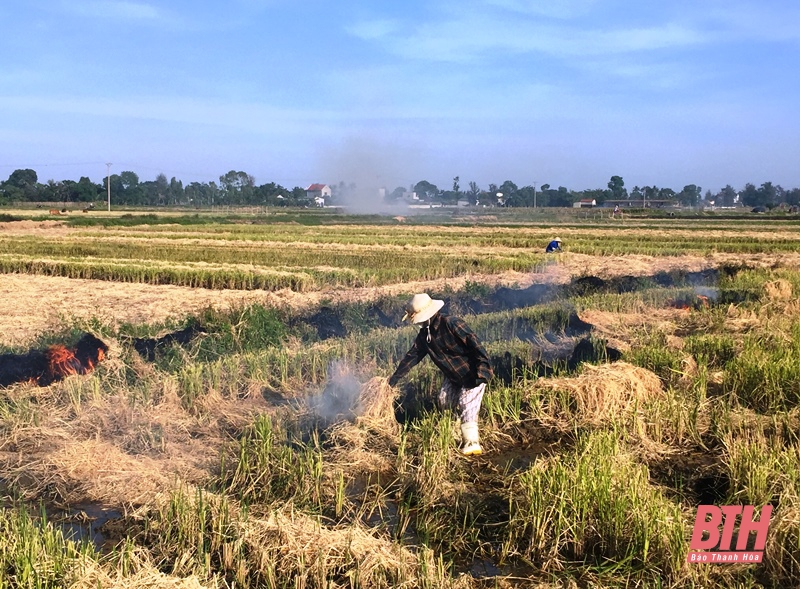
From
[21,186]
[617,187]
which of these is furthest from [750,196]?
[21,186]

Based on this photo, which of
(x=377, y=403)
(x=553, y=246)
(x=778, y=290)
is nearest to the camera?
(x=377, y=403)

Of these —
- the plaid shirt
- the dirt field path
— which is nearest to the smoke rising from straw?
the plaid shirt

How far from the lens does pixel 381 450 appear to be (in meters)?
4.94

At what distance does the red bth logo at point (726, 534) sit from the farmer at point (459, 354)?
156 centimetres

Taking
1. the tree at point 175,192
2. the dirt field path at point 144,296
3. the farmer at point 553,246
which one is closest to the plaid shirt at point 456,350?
the dirt field path at point 144,296

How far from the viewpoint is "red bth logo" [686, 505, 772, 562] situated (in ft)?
10.7

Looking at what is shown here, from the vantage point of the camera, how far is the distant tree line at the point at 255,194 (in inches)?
3098

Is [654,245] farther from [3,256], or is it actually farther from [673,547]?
[673,547]

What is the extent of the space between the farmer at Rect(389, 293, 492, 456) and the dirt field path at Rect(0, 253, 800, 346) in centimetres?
598

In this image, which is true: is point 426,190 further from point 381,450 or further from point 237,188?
point 381,450

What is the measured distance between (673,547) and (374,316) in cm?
720

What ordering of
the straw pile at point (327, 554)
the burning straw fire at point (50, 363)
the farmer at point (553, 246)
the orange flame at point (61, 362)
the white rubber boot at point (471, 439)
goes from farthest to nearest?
the farmer at point (553, 246) < the orange flame at point (61, 362) < the burning straw fire at point (50, 363) < the white rubber boot at point (471, 439) < the straw pile at point (327, 554)

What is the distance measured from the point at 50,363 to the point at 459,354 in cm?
430

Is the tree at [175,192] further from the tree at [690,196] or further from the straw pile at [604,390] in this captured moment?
the straw pile at [604,390]
